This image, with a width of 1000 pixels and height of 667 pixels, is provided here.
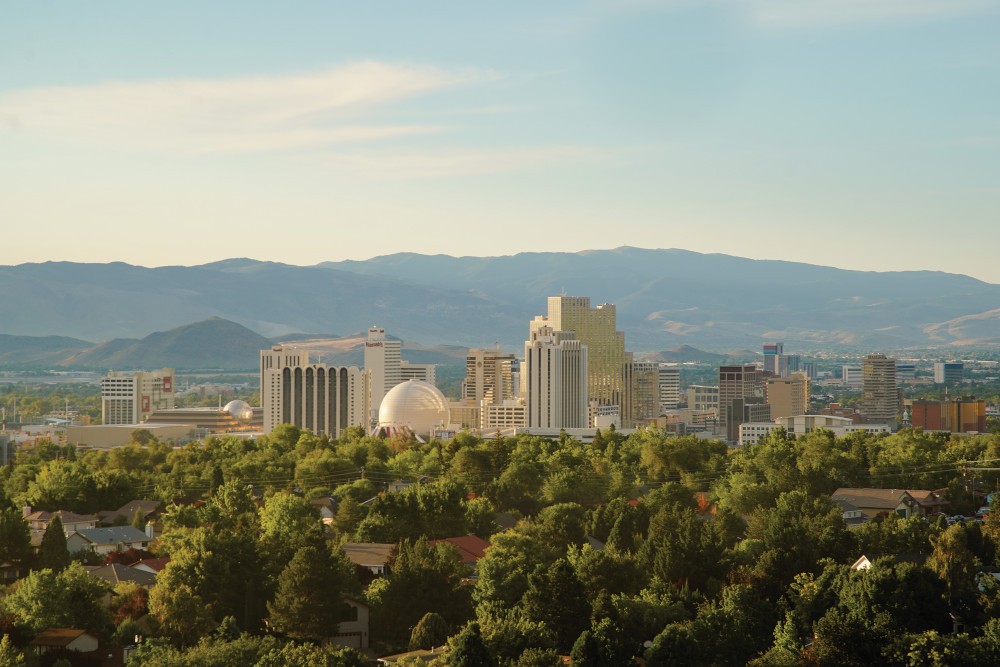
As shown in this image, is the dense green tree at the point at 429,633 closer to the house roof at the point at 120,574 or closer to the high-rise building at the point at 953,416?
the house roof at the point at 120,574

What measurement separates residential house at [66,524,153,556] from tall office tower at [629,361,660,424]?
12438 centimetres

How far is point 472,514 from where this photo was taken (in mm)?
52812

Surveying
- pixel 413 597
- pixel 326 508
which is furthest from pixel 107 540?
pixel 413 597

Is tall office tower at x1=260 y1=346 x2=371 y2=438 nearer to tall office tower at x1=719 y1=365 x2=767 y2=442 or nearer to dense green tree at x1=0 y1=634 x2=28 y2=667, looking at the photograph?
tall office tower at x1=719 y1=365 x2=767 y2=442

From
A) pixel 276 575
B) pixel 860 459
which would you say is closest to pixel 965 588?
pixel 276 575

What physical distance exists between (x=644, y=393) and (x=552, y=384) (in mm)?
50320

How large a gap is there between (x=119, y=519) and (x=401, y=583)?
23.9m

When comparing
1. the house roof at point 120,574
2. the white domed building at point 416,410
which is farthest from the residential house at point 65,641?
the white domed building at point 416,410

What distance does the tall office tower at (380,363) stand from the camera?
181m

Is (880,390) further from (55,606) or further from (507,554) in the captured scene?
(55,606)

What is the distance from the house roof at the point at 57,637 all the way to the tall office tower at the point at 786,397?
144 meters

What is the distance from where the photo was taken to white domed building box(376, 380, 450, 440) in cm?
11638

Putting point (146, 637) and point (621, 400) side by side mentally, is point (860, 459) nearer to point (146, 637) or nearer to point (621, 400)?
point (146, 637)

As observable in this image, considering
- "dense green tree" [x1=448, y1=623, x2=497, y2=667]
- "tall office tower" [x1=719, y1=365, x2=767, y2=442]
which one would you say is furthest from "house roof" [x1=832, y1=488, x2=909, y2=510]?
"tall office tower" [x1=719, y1=365, x2=767, y2=442]
